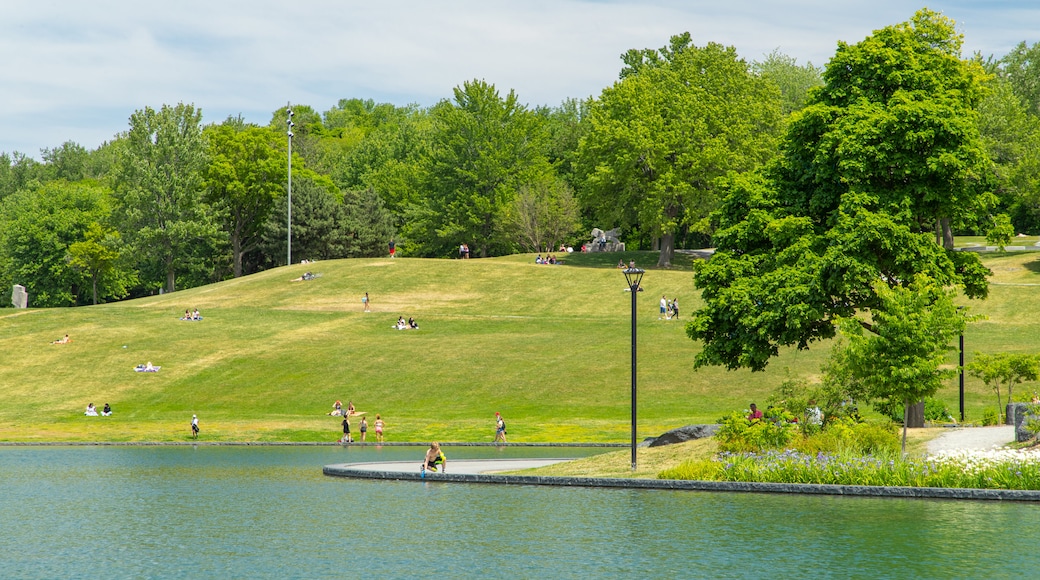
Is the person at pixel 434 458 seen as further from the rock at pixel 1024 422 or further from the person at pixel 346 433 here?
the rock at pixel 1024 422

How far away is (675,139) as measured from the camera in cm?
9806

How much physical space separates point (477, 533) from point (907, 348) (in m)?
Result: 15.8

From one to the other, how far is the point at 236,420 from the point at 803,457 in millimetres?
34050

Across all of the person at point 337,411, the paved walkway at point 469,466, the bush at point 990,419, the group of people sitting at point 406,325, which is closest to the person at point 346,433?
the person at point 337,411

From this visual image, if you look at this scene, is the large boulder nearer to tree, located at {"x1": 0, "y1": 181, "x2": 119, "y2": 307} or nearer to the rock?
the rock

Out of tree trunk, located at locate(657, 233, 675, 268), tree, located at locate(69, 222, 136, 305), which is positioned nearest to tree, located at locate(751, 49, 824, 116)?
tree trunk, located at locate(657, 233, 675, 268)

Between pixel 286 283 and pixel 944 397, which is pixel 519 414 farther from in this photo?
pixel 286 283

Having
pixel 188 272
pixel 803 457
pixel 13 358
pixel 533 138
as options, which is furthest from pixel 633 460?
pixel 188 272

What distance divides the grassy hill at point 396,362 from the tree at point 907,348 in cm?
951

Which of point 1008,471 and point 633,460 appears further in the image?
point 633,460

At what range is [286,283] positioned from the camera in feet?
311

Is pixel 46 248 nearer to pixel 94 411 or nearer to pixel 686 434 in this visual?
pixel 94 411

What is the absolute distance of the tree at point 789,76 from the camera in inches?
5330

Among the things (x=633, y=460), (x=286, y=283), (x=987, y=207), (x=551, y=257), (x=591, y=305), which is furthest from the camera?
(x=551, y=257)
